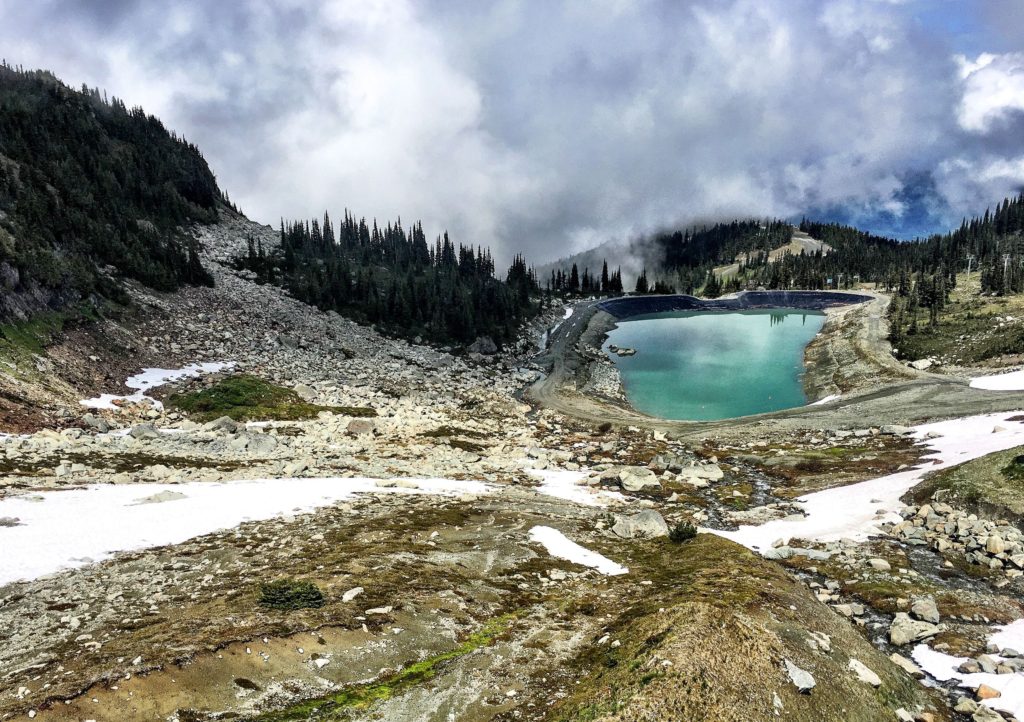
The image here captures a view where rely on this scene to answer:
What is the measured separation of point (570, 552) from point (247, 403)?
4454 cm

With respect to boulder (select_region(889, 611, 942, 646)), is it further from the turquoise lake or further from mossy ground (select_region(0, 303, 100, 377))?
the turquoise lake

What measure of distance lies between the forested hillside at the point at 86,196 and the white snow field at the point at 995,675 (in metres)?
66.6

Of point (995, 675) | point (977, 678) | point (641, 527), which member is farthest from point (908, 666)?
point (641, 527)

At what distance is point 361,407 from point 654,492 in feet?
117

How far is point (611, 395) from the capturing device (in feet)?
274

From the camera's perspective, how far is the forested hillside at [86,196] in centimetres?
5697

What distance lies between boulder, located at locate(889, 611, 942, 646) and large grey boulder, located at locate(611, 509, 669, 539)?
8.52 meters

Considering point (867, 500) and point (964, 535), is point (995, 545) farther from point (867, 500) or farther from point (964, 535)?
point (867, 500)

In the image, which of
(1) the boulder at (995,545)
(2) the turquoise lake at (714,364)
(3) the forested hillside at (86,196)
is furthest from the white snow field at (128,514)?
(2) the turquoise lake at (714,364)

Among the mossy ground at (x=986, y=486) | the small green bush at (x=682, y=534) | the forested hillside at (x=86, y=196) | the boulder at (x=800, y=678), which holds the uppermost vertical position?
the forested hillside at (x=86, y=196)

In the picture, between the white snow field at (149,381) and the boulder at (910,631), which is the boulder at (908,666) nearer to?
the boulder at (910,631)

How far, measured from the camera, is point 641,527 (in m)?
22.4

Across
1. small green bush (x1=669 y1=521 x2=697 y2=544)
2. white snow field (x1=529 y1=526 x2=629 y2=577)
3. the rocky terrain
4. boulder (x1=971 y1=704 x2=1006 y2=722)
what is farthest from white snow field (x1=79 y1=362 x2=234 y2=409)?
boulder (x1=971 y1=704 x2=1006 y2=722)

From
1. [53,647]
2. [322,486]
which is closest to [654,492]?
[322,486]
